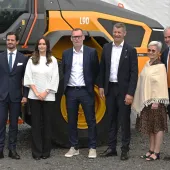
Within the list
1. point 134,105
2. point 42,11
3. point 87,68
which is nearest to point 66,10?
point 42,11

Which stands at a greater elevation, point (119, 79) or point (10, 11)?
point (10, 11)

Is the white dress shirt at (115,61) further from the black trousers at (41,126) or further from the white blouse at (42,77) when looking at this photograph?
the black trousers at (41,126)

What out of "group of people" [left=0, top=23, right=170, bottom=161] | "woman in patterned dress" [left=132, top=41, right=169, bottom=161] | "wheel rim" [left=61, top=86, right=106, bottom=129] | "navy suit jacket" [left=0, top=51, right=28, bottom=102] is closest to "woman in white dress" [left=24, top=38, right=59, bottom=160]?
"group of people" [left=0, top=23, right=170, bottom=161]

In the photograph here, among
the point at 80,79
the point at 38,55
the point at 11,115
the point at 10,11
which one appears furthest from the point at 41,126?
the point at 10,11

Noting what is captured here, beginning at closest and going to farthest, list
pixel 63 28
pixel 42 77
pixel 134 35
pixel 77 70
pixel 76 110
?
pixel 42 77
pixel 77 70
pixel 76 110
pixel 63 28
pixel 134 35

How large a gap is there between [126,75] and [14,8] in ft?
5.96

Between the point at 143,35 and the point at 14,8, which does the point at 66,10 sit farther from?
the point at 143,35

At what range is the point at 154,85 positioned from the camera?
19.5 ft

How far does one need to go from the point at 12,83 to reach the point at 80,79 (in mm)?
834

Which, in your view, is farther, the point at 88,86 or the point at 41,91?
the point at 88,86

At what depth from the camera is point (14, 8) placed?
21.8ft

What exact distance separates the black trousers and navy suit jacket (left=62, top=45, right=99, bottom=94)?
1.24 feet

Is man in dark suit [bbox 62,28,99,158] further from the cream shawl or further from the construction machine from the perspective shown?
the cream shawl

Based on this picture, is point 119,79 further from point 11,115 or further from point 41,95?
point 11,115
